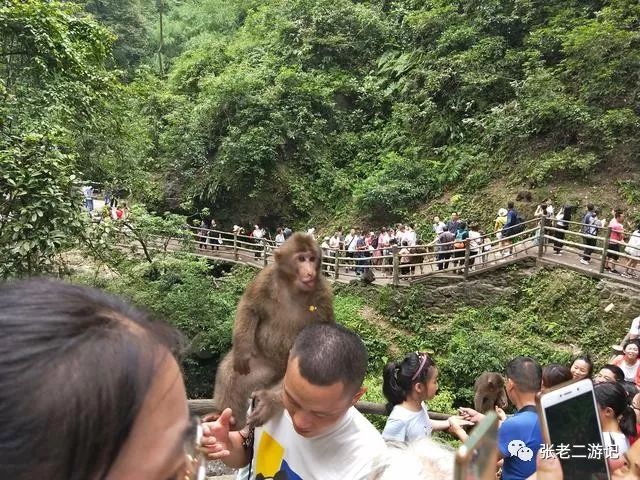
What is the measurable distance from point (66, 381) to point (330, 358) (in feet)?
2.99

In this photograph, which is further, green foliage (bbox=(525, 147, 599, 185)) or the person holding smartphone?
green foliage (bbox=(525, 147, 599, 185))

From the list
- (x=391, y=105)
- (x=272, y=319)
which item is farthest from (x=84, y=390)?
(x=391, y=105)

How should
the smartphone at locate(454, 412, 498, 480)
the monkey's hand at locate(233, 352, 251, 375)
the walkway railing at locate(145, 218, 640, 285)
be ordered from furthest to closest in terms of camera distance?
the walkway railing at locate(145, 218, 640, 285), the monkey's hand at locate(233, 352, 251, 375), the smartphone at locate(454, 412, 498, 480)

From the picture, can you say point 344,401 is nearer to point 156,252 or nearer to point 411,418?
point 411,418

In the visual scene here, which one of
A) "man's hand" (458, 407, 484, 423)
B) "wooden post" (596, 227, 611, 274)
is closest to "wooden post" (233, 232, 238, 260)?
"wooden post" (596, 227, 611, 274)

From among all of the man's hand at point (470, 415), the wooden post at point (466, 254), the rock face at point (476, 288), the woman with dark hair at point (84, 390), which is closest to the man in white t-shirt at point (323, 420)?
the woman with dark hair at point (84, 390)

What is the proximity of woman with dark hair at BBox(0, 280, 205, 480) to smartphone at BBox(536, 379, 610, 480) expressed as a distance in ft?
3.45

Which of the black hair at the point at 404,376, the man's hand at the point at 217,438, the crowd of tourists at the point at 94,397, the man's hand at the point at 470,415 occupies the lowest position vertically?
the man's hand at the point at 470,415

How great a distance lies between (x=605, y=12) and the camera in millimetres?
12516

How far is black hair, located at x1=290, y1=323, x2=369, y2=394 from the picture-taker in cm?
136

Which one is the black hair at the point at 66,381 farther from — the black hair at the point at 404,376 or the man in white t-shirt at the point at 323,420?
the black hair at the point at 404,376

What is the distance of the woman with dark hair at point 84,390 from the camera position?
1.72 feet

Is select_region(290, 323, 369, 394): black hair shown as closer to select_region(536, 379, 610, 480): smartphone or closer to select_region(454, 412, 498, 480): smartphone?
select_region(536, 379, 610, 480): smartphone

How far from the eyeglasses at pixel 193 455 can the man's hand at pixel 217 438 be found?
0.61 meters
